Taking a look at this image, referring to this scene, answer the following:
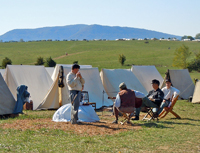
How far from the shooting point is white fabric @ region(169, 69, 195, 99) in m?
16.8

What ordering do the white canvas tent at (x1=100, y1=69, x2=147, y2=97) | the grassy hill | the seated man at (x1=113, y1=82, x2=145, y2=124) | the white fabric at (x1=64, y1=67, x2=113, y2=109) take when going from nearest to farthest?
1. the seated man at (x1=113, y1=82, x2=145, y2=124)
2. the white fabric at (x1=64, y1=67, x2=113, y2=109)
3. the white canvas tent at (x1=100, y1=69, x2=147, y2=97)
4. the grassy hill

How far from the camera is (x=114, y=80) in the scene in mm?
13758

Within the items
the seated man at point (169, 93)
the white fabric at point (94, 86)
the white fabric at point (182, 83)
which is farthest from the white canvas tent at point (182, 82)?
the seated man at point (169, 93)

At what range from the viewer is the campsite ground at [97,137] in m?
4.99

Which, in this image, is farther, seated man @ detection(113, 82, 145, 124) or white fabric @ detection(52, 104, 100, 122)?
white fabric @ detection(52, 104, 100, 122)

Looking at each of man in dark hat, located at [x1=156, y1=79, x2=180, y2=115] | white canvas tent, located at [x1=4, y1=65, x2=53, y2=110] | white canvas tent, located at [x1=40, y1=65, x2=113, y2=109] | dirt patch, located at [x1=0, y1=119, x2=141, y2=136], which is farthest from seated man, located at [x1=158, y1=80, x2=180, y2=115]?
white canvas tent, located at [x1=4, y1=65, x2=53, y2=110]

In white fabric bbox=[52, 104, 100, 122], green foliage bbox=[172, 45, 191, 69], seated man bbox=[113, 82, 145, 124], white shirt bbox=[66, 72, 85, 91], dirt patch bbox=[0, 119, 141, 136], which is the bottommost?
dirt patch bbox=[0, 119, 141, 136]

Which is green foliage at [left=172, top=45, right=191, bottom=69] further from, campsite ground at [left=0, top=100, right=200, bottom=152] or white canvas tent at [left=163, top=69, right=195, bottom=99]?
campsite ground at [left=0, top=100, right=200, bottom=152]

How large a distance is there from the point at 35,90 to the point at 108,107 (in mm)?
3097

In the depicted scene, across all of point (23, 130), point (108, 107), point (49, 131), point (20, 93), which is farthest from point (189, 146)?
point (108, 107)

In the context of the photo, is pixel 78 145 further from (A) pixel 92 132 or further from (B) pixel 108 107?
(B) pixel 108 107

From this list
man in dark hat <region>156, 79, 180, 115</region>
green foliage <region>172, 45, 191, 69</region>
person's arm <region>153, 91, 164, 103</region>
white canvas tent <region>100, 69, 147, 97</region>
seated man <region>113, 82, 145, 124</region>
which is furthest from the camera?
green foliage <region>172, 45, 191, 69</region>

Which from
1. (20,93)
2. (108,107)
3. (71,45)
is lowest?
(108,107)

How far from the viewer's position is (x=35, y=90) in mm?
12359
